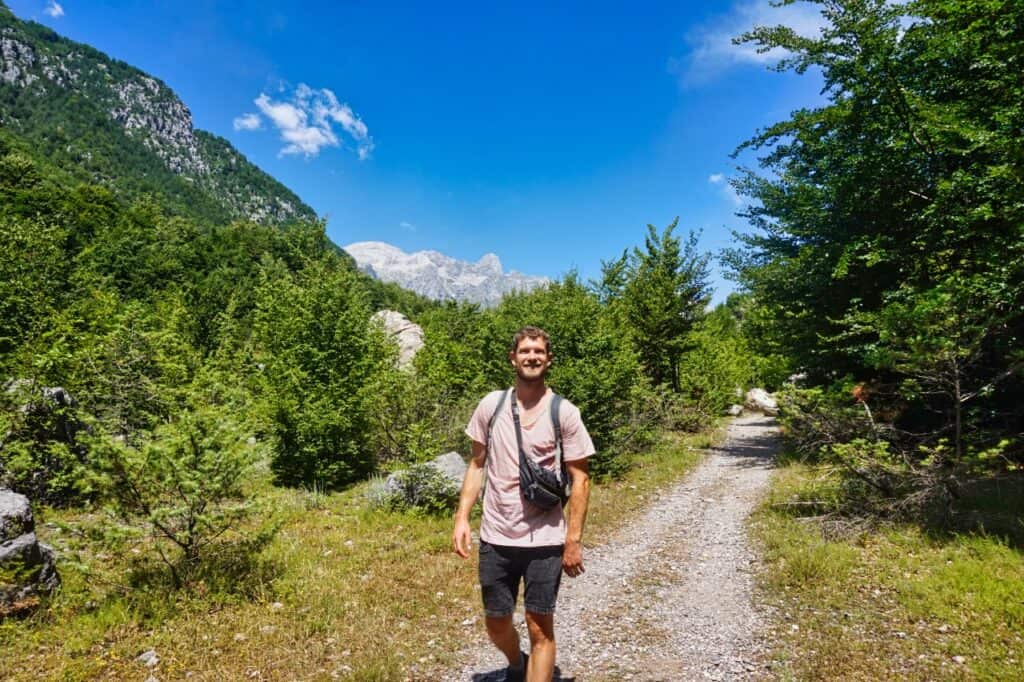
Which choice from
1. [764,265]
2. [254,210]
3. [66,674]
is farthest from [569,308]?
[254,210]

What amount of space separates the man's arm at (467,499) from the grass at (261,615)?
5.95 feet

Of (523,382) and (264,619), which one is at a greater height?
(523,382)

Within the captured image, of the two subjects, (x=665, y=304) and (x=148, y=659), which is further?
(x=665, y=304)

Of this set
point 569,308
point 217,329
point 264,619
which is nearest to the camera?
point 264,619

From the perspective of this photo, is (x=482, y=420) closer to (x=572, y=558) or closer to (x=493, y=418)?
(x=493, y=418)

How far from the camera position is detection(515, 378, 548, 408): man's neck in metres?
3.42

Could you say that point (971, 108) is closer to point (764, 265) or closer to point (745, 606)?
point (764, 265)

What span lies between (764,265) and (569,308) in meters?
6.39

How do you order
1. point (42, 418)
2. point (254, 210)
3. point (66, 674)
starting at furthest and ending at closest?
point (254, 210) → point (42, 418) → point (66, 674)

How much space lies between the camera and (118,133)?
131875mm

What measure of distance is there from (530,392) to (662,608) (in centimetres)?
393

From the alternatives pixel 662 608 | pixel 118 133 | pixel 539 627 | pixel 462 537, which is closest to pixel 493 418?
pixel 462 537

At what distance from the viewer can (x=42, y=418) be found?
7824 mm

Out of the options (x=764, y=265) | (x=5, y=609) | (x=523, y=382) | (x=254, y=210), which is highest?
(x=254, y=210)
